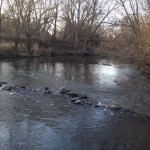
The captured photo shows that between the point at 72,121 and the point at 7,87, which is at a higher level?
the point at 7,87

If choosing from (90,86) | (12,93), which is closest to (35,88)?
(12,93)

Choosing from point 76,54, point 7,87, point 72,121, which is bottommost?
point 76,54

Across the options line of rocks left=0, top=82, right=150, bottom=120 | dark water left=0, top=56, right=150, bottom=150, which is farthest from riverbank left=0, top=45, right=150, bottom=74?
line of rocks left=0, top=82, right=150, bottom=120

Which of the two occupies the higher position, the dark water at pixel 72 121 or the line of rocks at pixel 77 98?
the line of rocks at pixel 77 98

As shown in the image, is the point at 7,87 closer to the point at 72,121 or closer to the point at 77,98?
the point at 77,98

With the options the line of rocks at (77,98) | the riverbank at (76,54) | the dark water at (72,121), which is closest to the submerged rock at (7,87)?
the line of rocks at (77,98)

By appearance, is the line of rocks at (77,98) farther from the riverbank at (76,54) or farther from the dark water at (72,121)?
the riverbank at (76,54)

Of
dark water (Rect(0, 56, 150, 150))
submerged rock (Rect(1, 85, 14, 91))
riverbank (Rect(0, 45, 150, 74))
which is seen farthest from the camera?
riverbank (Rect(0, 45, 150, 74))

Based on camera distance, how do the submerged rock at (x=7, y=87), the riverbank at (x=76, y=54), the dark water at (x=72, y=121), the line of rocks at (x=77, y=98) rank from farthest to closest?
1. the riverbank at (x=76, y=54)
2. the submerged rock at (x=7, y=87)
3. the line of rocks at (x=77, y=98)
4. the dark water at (x=72, y=121)

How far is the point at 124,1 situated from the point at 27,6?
15374 millimetres

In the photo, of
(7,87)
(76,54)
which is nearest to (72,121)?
(7,87)

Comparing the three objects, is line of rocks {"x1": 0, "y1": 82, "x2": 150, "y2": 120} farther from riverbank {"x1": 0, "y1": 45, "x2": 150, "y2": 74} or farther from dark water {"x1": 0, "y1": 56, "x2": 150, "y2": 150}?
riverbank {"x1": 0, "y1": 45, "x2": 150, "y2": 74}

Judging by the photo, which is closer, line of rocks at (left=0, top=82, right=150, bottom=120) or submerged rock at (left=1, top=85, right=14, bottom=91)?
line of rocks at (left=0, top=82, right=150, bottom=120)

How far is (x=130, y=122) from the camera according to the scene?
36.1 ft
